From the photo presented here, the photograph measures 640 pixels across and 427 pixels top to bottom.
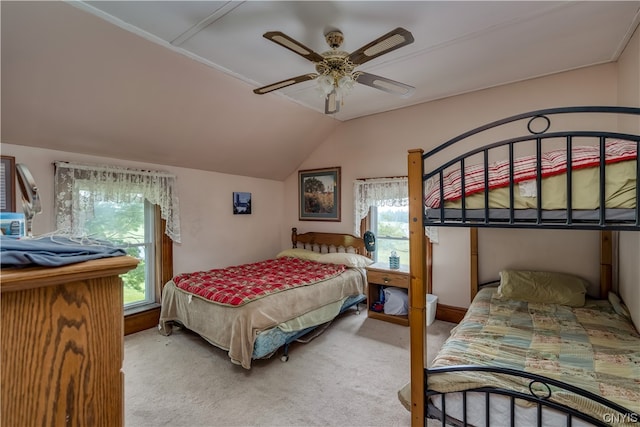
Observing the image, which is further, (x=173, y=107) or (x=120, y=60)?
(x=173, y=107)

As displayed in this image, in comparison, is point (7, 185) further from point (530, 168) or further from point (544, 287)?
point (544, 287)

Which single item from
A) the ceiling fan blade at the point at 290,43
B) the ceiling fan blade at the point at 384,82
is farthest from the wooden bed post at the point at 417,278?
the ceiling fan blade at the point at 290,43

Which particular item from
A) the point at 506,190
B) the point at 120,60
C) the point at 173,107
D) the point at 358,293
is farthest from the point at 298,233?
the point at 506,190

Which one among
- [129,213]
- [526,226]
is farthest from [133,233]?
[526,226]

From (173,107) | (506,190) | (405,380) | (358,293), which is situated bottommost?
(405,380)

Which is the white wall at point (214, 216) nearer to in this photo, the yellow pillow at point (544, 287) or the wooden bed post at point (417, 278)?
the wooden bed post at point (417, 278)

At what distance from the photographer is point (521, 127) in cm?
327

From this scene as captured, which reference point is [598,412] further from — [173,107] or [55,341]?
[173,107]

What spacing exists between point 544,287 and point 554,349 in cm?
129

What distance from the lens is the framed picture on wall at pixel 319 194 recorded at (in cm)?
476

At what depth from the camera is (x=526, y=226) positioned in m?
1.33

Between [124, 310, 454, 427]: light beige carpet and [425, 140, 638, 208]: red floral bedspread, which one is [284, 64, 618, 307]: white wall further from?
[425, 140, 638, 208]: red floral bedspread

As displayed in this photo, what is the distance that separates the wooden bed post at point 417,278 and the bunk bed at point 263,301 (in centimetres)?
143

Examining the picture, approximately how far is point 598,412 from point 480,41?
8.55 ft
